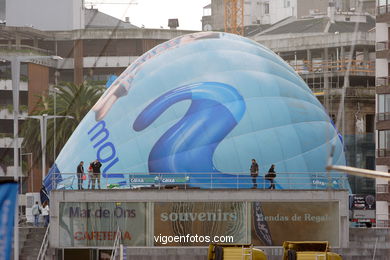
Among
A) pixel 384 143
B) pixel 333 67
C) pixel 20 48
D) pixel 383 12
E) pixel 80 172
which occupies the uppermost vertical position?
pixel 20 48

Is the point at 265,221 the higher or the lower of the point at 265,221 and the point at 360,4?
the lower

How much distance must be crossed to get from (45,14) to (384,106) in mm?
62060

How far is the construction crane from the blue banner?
124950mm

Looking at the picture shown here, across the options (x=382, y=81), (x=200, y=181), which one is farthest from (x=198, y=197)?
(x=382, y=81)

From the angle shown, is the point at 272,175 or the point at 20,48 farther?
the point at 20,48

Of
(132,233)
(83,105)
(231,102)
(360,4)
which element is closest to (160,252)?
(132,233)

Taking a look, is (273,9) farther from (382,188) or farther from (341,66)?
(382,188)

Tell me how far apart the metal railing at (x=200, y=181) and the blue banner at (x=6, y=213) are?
38255 millimetres

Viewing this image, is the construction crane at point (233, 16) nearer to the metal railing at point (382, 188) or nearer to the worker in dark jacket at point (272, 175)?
the metal railing at point (382, 188)

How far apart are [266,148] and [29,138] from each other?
45083 millimetres

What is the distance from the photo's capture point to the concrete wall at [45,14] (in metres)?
130

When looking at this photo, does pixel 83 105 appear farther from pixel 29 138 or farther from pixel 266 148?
pixel 266 148

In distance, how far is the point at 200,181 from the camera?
2064 inches

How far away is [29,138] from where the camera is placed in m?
96.4
